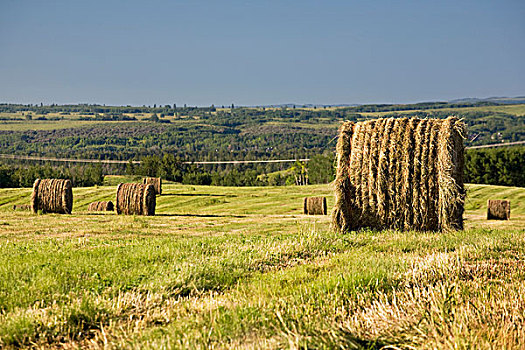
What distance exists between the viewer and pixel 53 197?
26531 millimetres

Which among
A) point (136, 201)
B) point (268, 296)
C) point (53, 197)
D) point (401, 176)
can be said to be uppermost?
point (401, 176)

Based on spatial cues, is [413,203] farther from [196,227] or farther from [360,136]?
[196,227]

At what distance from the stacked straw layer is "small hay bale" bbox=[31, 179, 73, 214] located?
17.8m

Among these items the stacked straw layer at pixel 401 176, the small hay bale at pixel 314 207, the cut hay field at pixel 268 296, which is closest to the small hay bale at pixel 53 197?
the small hay bale at pixel 314 207

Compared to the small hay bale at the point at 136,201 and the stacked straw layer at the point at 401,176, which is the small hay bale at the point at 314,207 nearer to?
the small hay bale at the point at 136,201

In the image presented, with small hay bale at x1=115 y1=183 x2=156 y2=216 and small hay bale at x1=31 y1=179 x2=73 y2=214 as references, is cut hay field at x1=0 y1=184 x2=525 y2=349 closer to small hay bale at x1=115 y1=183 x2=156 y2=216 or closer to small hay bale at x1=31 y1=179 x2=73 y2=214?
small hay bale at x1=115 y1=183 x2=156 y2=216

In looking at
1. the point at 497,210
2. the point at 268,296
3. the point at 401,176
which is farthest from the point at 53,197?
the point at 497,210

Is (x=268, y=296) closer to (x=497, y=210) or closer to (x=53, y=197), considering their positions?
(x=53, y=197)

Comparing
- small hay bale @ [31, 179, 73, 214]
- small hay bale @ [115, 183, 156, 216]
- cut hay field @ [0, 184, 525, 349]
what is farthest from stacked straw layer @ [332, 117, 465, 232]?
small hay bale @ [31, 179, 73, 214]

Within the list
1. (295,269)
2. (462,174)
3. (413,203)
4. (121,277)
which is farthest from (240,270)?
(462,174)

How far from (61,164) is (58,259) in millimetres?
174999

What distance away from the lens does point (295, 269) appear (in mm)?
6059

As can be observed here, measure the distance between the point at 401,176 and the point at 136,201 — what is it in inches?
675

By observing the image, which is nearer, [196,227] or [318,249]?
[318,249]
